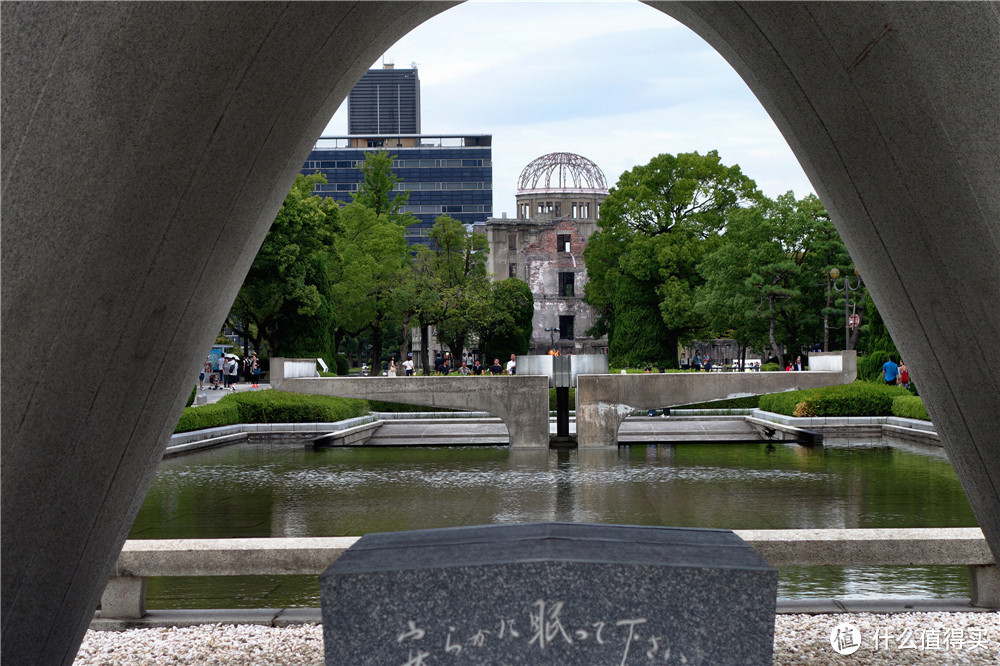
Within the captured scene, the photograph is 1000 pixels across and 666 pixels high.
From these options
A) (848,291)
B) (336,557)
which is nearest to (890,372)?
(848,291)

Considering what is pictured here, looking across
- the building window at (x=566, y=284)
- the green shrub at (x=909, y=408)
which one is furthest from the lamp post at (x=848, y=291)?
the building window at (x=566, y=284)

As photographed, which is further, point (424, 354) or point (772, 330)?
point (424, 354)

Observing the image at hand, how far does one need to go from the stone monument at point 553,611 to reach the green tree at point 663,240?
37919mm

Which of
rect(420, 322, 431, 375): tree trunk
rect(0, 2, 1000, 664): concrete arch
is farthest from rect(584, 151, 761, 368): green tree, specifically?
rect(0, 2, 1000, 664): concrete arch

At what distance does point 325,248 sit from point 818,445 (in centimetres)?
2425

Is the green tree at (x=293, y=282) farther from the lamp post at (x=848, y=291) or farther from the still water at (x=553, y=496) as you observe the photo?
the lamp post at (x=848, y=291)

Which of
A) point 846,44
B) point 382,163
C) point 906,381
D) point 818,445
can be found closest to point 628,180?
point 382,163

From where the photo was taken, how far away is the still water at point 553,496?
8.26 metres

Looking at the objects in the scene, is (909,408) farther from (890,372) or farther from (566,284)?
(566,284)

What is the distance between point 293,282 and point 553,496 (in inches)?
924

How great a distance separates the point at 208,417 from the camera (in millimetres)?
21766

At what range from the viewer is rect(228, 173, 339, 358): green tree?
1347 inches

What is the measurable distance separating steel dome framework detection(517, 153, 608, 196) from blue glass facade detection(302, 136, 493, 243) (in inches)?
2224

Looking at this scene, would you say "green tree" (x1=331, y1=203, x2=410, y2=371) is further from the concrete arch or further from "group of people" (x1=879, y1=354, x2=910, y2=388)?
the concrete arch
